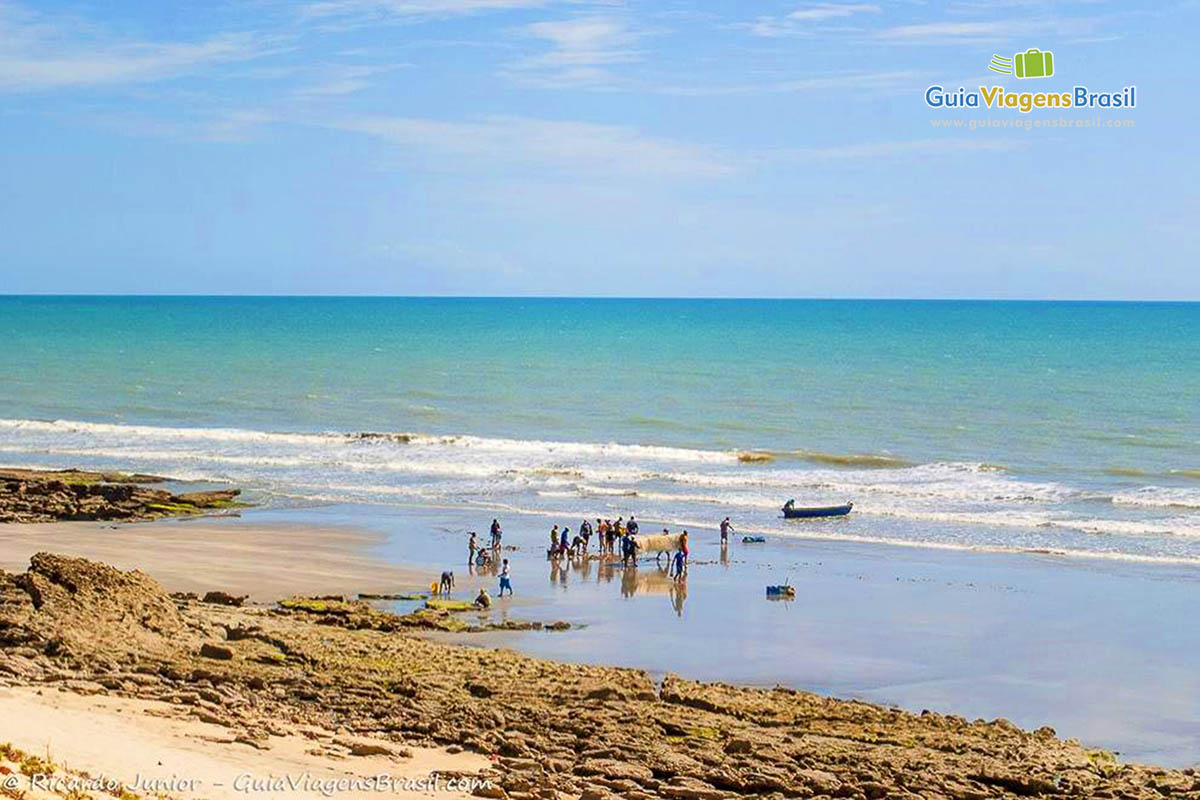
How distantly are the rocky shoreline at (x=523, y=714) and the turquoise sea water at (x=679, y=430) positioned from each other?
1670 centimetres

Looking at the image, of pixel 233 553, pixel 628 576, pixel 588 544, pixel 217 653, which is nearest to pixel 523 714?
pixel 217 653

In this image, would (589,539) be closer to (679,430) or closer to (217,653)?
(217,653)

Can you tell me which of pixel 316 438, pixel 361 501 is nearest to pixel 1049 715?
pixel 361 501

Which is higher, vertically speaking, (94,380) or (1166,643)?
(94,380)

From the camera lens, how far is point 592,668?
2062cm

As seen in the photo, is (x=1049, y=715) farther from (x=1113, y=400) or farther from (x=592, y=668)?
(x=1113, y=400)

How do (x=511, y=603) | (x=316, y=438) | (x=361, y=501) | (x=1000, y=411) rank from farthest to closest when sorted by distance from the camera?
(x=1000, y=411) < (x=316, y=438) < (x=361, y=501) < (x=511, y=603)

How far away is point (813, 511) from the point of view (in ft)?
124

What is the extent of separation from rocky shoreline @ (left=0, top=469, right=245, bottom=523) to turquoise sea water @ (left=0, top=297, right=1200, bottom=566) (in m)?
2.94

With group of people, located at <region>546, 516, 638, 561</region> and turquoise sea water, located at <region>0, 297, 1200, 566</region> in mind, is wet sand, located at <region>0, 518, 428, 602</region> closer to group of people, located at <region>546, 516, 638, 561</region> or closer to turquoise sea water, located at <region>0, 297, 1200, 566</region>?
group of people, located at <region>546, 516, 638, 561</region>

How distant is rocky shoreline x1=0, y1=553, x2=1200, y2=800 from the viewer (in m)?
15.2

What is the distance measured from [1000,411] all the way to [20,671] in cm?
5385

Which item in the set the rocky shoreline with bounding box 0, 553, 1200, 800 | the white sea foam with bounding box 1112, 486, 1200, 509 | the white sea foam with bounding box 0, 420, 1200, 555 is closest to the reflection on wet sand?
the white sea foam with bounding box 0, 420, 1200, 555

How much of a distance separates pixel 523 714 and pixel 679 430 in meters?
40.7
